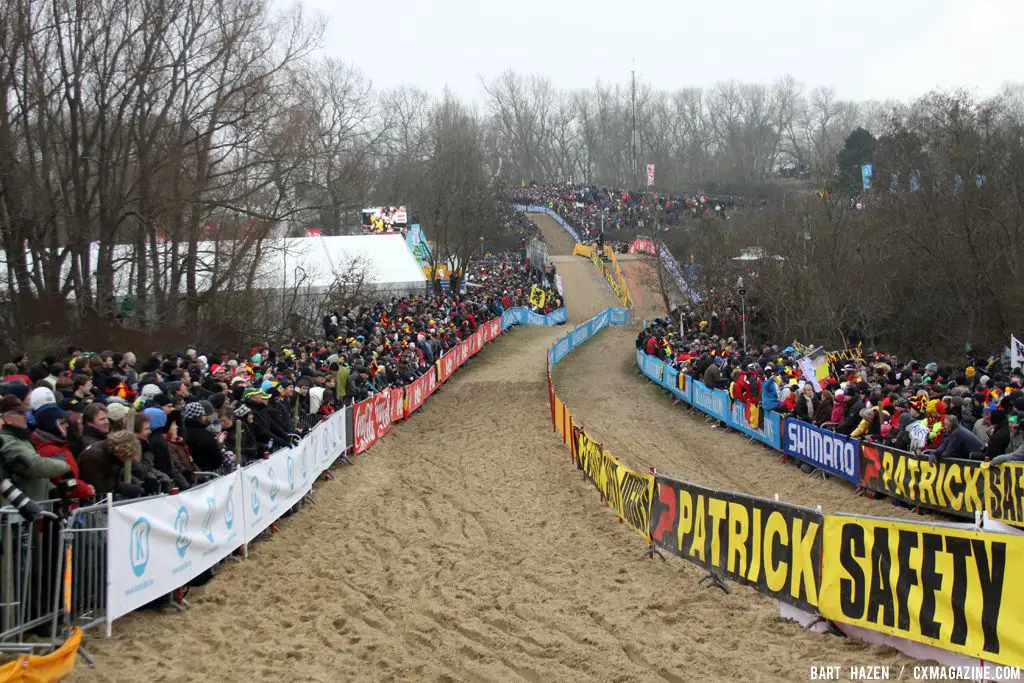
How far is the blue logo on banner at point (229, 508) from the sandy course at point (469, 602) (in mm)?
576

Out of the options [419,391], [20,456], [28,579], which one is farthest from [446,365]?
[28,579]

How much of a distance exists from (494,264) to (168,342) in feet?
123

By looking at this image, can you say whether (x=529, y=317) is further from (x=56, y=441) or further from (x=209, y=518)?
(x=56, y=441)

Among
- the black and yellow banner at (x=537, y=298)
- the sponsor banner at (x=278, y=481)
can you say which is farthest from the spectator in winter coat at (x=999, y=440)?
the black and yellow banner at (x=537, y=298)

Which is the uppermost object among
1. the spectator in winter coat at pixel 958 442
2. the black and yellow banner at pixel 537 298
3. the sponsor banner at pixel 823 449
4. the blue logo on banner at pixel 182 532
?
the black and yellow banner at pixel 537 298

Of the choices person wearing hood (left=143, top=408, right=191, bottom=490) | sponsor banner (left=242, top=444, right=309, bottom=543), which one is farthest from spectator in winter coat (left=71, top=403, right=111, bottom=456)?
sponsor banner (left=242, top=444, right=309, bottom=543)

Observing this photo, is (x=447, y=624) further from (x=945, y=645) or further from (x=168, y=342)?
(x=168, y=342)

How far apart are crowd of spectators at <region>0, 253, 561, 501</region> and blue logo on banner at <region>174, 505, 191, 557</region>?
34 cm

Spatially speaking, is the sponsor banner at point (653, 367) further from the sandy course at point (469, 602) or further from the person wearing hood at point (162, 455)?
the person wearing hood at point (162, 455)

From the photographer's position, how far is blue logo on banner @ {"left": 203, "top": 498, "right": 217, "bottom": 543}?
1043cm

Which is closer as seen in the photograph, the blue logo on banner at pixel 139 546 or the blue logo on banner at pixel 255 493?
the blue logo on banner at pixel 139 546

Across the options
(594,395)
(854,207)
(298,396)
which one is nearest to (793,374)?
(594,395)

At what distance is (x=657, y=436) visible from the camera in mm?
23859

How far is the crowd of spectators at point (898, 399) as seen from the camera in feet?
46.1
